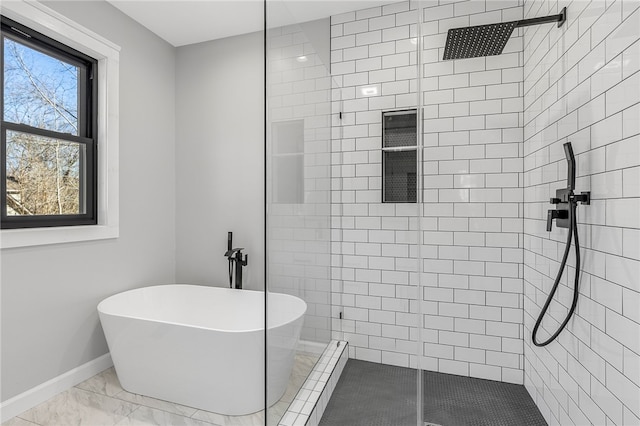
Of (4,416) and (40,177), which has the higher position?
(40,177)

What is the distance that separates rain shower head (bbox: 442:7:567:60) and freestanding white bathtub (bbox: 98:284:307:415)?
1476mm

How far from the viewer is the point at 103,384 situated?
2.41 m

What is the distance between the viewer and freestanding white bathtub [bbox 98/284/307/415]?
1724 mm

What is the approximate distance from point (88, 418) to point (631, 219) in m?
2.86

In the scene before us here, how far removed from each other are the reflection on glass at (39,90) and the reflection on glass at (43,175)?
0.41 ft

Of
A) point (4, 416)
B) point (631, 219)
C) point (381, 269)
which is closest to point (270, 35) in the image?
point (381, 269)

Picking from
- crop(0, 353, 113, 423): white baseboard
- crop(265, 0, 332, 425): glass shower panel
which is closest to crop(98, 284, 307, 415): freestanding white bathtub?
crop(265, 0, 332, 425): glass shower panel

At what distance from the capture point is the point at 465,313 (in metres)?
1.65

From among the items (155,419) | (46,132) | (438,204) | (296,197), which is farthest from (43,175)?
(438,204)

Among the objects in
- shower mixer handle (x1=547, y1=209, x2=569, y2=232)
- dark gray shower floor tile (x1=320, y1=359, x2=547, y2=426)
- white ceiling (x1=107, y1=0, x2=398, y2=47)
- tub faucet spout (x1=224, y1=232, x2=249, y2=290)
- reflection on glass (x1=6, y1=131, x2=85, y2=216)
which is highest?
white ceiling (x1=107, y1=0, x2=398, y2=47)

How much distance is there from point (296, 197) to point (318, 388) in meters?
0.98

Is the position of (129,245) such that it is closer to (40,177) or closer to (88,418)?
(40,177)

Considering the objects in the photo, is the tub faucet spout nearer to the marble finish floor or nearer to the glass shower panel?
the marble finish floor

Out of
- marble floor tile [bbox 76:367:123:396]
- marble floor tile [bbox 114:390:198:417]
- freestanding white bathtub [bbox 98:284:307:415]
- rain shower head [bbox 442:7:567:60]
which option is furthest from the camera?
marble floor tile [bbox 76:367:123:396]
